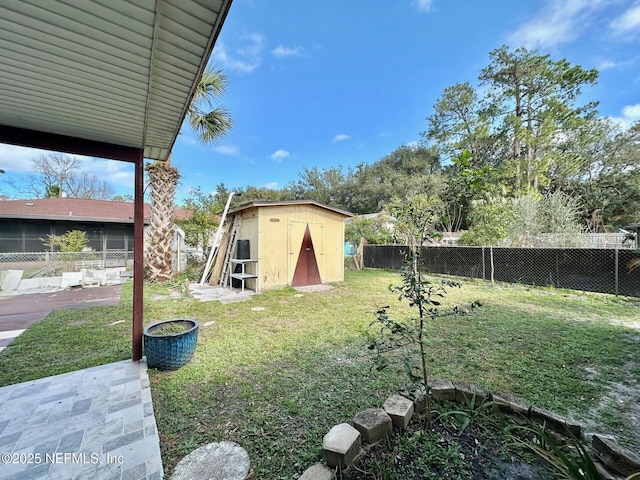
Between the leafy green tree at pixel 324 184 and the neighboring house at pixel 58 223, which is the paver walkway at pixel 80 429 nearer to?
the neighboring house at pixel 58 223

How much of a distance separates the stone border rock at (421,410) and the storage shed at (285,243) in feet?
18.4

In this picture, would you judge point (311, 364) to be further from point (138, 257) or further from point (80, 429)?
point (138, 257)

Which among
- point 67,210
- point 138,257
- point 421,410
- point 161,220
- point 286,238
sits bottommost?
point 421,410

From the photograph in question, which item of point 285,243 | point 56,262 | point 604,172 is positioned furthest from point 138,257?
point 604,172

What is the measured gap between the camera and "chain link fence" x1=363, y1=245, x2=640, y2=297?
5.80 metres

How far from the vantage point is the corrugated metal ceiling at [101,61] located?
1250 millimetres

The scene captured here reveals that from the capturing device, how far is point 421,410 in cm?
179

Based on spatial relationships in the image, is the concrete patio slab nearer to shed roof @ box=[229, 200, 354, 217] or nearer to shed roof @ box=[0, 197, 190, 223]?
shed roof @ box=[229, 200, 354, 217]

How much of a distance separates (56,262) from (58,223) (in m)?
4.88

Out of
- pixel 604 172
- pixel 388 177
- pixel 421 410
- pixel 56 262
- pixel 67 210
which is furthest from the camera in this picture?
pixel 388 177

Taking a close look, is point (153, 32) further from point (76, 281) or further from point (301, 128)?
point (301, 128)

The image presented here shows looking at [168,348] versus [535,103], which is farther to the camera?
[535,103]

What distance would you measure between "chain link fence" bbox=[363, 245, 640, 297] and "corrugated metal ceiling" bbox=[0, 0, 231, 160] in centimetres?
418

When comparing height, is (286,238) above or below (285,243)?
above
